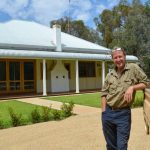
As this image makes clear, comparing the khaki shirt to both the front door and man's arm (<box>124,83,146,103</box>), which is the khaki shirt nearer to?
man's arm (<box>124,83,146,103</box>)

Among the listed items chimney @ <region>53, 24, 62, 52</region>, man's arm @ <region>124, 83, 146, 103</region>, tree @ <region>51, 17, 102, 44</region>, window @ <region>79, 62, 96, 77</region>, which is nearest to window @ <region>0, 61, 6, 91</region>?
chimney @ <region>53, 24, 62, 52</region>

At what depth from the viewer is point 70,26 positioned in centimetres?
6881

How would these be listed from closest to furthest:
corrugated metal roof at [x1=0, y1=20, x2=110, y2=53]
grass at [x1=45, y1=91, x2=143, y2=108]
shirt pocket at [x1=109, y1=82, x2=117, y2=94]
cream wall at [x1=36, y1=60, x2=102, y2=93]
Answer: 1. shirt pocket at [x1=109, y1=82, x2=117, y2=94]
2. grass at [x1=45, y1=91, x2=143, y2=108]
3. corrugated metal roof at [x1=0, y1=20, x2=110, y2=53]
4. cream wall at [x1=36, y1=60, x2=102, y2=93]

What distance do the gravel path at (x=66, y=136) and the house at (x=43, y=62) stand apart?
37.3 ft

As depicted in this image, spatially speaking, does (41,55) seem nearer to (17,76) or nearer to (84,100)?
(17,76)

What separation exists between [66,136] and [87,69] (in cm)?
2064

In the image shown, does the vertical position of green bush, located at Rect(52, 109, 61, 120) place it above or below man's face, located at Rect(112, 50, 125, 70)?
below

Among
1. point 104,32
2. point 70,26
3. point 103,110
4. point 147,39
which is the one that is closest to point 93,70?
point 147,39

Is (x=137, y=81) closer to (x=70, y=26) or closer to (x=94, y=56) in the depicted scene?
(x=94, y=56)

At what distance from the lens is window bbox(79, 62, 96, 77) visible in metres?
29.2

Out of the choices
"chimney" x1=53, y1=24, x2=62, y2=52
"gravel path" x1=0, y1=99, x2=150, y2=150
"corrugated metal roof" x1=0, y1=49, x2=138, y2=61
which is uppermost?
"chimney" x1=53, y1=24, x2=62, y2=52

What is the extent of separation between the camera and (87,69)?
29.8m

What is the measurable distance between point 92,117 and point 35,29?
20.6 metres

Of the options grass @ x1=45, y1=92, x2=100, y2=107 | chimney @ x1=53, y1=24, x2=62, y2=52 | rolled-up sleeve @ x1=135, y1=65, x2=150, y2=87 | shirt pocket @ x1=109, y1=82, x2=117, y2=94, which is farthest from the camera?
chimney @ x1=53, y1=24, x2=62, y2=52
